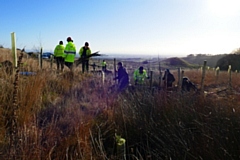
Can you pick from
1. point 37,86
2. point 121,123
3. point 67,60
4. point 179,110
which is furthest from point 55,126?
point 67,60

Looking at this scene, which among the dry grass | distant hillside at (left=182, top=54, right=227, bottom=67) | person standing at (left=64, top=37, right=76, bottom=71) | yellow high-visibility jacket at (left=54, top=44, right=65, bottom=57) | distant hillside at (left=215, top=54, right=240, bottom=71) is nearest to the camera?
the dry grass

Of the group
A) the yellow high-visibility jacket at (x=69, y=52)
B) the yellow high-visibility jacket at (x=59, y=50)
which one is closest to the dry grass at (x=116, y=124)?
the yellow high-visibility jacket at (x=69, y=52)

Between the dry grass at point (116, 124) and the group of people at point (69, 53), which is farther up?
the group of people at point (69, 53)

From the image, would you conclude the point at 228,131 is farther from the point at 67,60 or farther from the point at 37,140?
the point at 67,60

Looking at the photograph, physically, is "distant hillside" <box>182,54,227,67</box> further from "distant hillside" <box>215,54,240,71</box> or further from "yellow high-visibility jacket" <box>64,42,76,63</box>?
"yellow high-visibility jacket" <box>64,42,76,63</box>

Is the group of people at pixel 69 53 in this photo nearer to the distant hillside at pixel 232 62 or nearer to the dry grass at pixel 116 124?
the dry grass at pixel 116 124

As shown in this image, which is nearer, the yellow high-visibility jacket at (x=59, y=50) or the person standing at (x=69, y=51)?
the person standing at (x=69, y=51)

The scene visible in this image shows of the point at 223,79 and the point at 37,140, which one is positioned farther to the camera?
the point at 223,79

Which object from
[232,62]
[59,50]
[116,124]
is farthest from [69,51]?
[232,62]

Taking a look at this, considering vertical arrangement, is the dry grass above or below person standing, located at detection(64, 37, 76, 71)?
below

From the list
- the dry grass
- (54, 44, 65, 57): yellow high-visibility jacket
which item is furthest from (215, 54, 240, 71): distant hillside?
the dry grass

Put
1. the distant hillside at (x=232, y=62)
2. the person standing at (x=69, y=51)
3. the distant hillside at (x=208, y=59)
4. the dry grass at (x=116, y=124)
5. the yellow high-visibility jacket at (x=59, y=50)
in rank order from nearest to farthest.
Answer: the dry grass at (x=116, y=124)
the person standing at (x=69, y=51)
the yellow high-visibility jacket at (x=59, y=50)
the distant hillside at (x=232, y=62)
the distant hillside at (x=208, y=59)

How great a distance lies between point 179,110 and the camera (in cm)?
466

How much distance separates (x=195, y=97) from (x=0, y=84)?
358 centimetres
